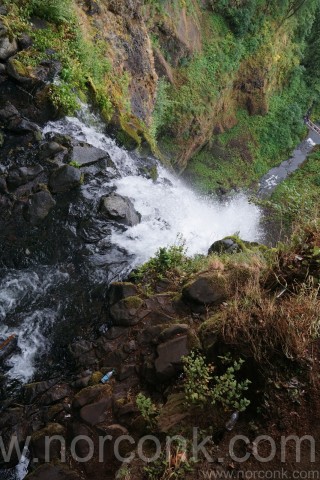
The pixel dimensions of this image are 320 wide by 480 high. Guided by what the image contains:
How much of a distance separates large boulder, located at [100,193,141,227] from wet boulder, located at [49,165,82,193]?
738mm

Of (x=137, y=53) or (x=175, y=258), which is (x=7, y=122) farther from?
(x=137, y=53)

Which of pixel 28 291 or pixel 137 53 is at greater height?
pixel 137 53

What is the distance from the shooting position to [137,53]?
12.3 m

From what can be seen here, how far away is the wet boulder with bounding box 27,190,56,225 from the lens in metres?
7.36

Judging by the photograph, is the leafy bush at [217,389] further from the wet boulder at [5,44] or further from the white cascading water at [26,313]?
the wet boulder at [5,44]

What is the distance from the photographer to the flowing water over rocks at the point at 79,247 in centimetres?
638

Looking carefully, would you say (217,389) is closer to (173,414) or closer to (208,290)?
(173,414)

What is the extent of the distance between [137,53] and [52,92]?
17.0 ft

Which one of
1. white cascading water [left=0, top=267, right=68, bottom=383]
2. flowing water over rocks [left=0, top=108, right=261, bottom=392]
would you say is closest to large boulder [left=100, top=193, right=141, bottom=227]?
flowing water over rocks [left=0, top=108, right=261, bottom=392]

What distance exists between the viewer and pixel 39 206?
7.45 m

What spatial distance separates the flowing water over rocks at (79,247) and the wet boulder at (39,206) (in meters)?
0.11

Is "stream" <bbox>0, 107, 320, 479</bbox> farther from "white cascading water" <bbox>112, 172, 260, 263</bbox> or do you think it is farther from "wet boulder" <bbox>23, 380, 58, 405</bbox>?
"wet boulder" <bbox>23, 380, 58, 405</bbox>

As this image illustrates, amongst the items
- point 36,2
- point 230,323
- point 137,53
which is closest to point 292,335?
point 230,323

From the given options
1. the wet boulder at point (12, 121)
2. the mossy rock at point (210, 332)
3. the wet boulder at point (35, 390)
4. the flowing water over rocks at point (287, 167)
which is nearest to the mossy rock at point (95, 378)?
the wet boulder at point (35, 390)
